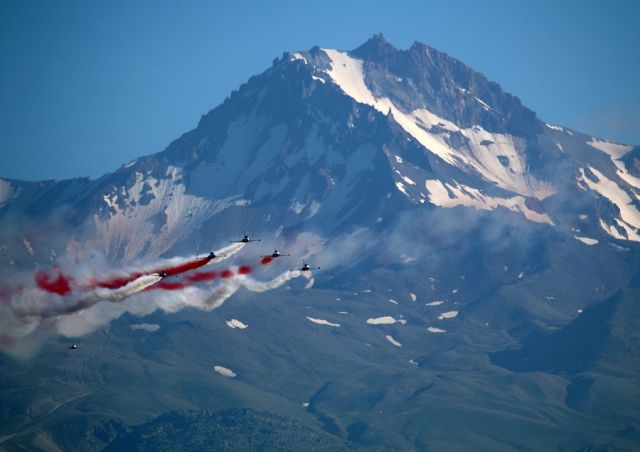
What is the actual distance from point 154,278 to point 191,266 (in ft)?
20.2

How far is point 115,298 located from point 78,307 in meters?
6.14

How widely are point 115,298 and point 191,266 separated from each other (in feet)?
43.9

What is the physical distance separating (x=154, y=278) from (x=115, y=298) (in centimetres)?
733

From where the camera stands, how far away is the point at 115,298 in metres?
199

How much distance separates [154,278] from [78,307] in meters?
13.3

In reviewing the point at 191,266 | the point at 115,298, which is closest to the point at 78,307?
the point at 115,298

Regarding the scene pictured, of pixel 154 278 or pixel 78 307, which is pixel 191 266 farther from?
pixel 78 307

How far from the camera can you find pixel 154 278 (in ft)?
650

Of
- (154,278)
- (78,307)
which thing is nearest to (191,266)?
(154,278)

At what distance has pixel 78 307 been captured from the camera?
655 ft

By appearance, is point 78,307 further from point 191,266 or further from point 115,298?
point 191,266

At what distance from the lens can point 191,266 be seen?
650ft
